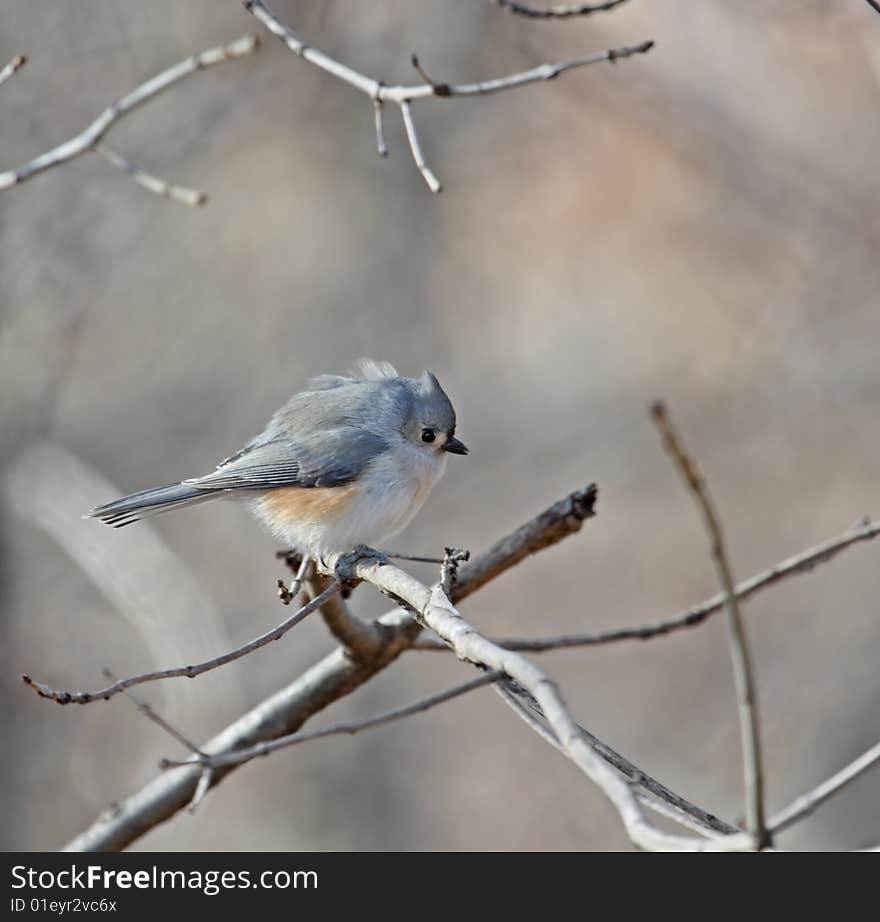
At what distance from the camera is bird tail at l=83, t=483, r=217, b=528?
2801 millimetres

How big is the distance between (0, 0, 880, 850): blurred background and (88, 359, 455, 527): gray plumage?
1.12m

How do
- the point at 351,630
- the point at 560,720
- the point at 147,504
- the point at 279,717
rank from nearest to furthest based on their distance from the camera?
the point at 560,720 → the point at 351,630 → the point at 279,717 → the point at 147,504

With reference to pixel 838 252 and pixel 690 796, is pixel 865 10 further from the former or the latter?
pixel 690 796

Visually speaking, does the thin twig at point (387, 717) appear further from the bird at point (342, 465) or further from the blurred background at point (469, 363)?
the blurred background at point (469, 363)

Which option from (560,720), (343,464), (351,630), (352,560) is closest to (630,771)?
(560,720)

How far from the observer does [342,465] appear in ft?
9.88

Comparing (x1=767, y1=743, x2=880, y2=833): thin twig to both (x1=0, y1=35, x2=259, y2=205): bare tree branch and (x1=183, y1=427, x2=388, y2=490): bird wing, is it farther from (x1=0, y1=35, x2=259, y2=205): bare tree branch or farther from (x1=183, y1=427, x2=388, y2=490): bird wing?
(x1=183, y1=427, x2=388, y2=490): bird wing

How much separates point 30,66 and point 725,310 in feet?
10.7

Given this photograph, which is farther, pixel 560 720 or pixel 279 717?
pixel 279 717

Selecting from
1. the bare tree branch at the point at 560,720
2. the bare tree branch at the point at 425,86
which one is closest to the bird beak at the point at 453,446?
the bare tree branch at the point at 425,86

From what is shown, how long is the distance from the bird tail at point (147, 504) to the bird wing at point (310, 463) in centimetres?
7

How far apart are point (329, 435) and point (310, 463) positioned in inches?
3.5

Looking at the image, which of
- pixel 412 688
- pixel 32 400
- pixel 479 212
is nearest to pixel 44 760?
pixel 32 400

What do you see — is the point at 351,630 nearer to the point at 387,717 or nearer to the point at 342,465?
the point at 342,465
